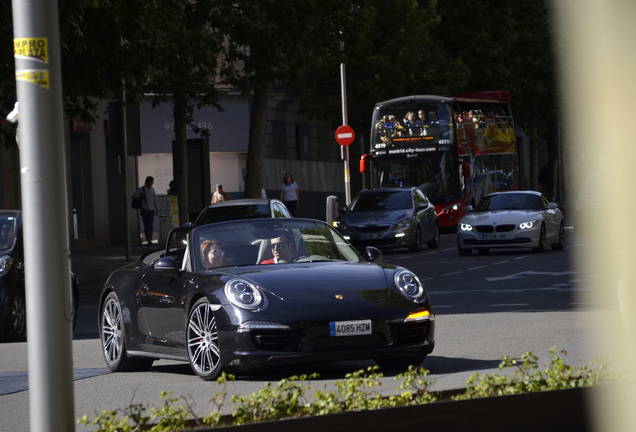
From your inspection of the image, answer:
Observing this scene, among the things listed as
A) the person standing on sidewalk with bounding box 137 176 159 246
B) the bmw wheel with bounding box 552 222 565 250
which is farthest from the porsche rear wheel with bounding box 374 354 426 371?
the person standing on sidewalk with bounding box 137 176 159 246

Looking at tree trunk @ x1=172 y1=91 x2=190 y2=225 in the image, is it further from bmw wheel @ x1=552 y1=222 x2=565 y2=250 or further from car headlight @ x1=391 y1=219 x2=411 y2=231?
bmw wheel @ x1=552 y1=222 x2=565 y2=250

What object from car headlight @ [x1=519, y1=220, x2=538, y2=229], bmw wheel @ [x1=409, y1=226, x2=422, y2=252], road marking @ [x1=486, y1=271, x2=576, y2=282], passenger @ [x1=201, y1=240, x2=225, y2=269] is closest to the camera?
passenger @ [x1=201, y1=240, x2=225, y2=269]

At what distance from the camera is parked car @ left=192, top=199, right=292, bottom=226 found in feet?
81.3

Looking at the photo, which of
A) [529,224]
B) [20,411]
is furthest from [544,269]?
[20,411]

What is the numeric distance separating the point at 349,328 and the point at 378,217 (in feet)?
74.6

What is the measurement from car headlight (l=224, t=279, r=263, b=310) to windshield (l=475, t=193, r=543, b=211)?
2066 centimetres

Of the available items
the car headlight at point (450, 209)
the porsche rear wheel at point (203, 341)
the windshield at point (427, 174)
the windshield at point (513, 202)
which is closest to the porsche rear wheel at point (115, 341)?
the porsche rear wheel at point (203, 341)

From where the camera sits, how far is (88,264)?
29.7 metres

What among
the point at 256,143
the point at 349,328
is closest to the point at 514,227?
the point at 256,143

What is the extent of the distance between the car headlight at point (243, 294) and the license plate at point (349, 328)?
558 millimetres

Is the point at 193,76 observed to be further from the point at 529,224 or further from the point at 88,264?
the point at 529,224

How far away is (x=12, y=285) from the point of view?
15.5 m

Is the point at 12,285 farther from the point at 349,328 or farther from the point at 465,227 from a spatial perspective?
the point at 465,227

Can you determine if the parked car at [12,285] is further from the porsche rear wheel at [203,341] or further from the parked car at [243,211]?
the parked car at [243,211]
